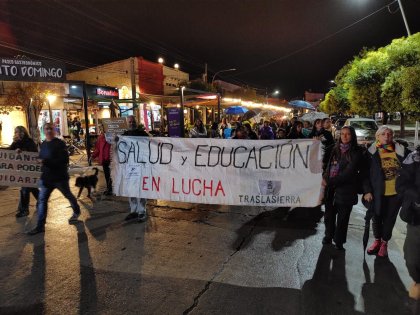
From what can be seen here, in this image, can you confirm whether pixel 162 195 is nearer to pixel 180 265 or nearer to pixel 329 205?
pixel 180 265

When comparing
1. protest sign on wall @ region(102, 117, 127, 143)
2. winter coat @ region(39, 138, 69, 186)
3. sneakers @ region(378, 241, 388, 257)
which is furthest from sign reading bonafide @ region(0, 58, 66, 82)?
sneakers @ region(378, 241, 388, 257)

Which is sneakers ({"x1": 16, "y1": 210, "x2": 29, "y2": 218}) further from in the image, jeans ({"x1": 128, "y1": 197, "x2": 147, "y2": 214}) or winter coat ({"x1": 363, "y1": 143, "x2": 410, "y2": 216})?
winter coat ({"x1": 363, "y1": 143, "x2": 410, "y2": 216})

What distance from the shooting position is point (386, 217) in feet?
15.2

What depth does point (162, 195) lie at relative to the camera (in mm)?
5945

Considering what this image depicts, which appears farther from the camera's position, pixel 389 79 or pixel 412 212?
pixel 389 79

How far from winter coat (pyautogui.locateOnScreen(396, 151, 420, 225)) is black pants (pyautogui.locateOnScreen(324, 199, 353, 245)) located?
1676mm

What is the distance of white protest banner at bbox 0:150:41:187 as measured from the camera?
22.7 ft

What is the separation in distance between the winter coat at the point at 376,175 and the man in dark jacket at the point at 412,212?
135 cm

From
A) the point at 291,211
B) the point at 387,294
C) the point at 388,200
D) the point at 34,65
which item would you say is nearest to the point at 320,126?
the point at 291,211

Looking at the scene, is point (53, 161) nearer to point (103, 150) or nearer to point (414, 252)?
point (103, 150)

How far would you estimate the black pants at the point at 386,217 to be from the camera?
14.8 ft

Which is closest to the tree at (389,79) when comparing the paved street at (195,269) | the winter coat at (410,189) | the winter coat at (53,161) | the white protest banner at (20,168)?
the paved street at (195,269)

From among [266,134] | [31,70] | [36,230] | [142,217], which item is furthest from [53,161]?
[266,134]

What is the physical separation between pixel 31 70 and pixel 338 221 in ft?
30.9
